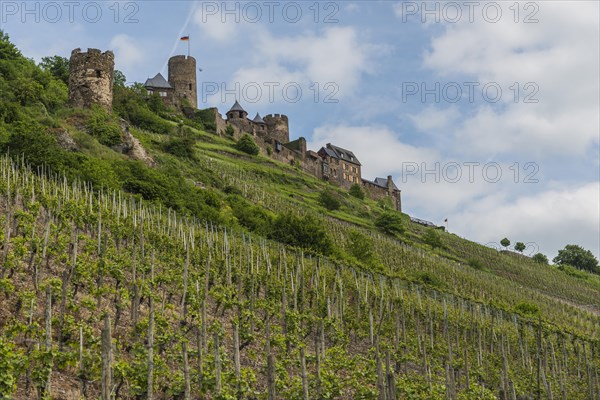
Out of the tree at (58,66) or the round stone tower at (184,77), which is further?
the round stone tower at (184,77)

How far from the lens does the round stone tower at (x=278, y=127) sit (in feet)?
337

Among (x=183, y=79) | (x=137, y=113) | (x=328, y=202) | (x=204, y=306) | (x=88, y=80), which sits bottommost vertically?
(x=204, y=306)

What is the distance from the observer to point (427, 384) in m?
14.5

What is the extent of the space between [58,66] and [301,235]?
47415mm

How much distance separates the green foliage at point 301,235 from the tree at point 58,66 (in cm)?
4180

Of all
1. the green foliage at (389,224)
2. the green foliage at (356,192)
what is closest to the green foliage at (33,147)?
the green foliage at (389,224)

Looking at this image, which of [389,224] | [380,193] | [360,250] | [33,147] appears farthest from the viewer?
[380,193]

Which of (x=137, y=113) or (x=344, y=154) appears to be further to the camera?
(x=344, y=154)

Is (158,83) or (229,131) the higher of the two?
(158,83)

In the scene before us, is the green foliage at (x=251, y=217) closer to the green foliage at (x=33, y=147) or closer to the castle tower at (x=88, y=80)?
the green foliage at (x=33, y=147)

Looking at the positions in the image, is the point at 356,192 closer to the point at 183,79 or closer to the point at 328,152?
the point at 328,152

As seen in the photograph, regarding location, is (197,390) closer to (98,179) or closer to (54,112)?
(98,179)

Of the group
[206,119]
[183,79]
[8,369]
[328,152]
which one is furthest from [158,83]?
[8,369]

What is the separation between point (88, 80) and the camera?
48.8 meters
